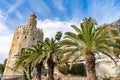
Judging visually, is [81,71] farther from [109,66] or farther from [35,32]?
[35,32]

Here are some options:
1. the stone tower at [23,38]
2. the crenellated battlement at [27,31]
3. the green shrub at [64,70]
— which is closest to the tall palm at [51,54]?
the green shrub at [64,70]

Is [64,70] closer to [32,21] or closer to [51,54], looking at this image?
[51,54]

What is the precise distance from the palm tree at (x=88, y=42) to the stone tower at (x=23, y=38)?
2983 cm

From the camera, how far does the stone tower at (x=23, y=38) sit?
4559 cm

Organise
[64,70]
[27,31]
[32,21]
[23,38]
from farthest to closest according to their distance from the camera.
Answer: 1. [32,21]
2. [27,31]
3. [23,38]
4. [64,70]

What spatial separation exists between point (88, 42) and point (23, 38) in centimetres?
3317

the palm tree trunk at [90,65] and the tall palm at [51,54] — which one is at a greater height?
the tall palm at [51,54]

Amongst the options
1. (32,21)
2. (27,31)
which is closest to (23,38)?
(27,31)

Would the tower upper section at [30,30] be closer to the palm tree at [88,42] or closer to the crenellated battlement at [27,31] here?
the crenellated battlement at [27,31]

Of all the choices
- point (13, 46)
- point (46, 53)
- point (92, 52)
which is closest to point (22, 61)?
point (46, 53)

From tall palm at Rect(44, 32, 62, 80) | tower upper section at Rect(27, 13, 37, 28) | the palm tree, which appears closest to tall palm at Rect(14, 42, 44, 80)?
tall palm at Rect(44, 32, 62, 80)

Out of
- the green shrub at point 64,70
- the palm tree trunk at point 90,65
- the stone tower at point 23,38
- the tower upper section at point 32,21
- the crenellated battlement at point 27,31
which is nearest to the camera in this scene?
the palm tree trunk at point 90,65

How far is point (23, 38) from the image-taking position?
47.2m

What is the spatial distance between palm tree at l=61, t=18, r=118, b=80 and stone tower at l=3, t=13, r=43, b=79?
29.8m
